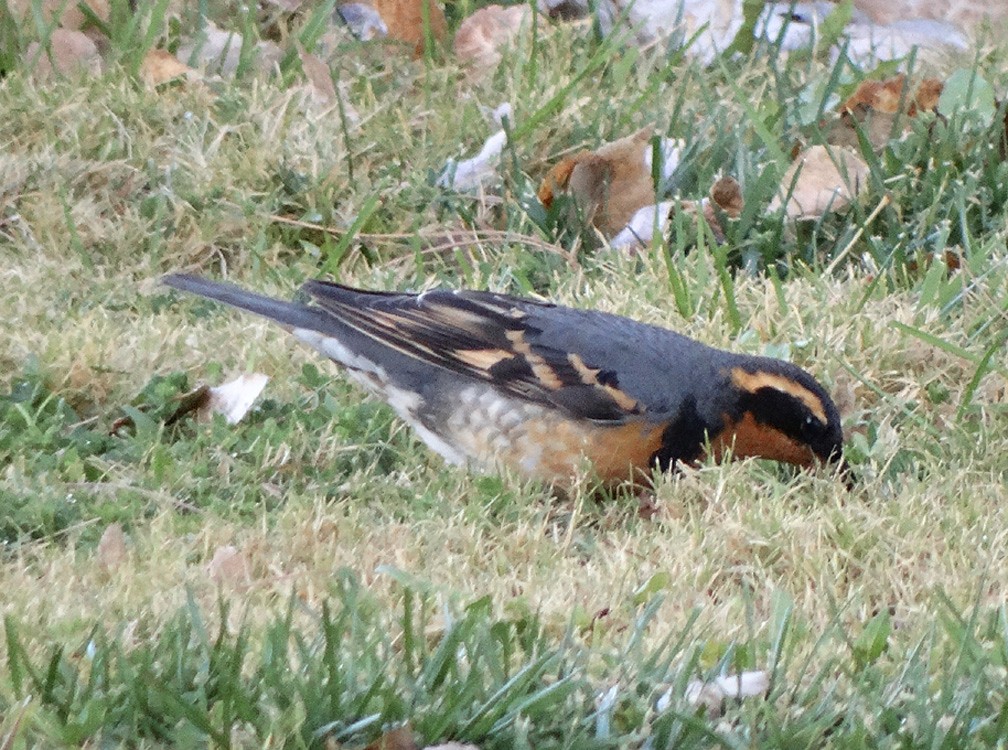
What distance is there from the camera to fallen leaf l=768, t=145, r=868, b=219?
598cm

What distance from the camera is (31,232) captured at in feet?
20.1

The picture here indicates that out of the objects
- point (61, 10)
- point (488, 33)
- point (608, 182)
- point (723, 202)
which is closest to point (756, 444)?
point (723, 202)

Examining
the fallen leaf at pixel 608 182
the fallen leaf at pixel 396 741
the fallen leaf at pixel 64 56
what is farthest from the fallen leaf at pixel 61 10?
the fallen leaf at pixel 396 741

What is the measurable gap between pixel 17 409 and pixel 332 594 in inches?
63.9

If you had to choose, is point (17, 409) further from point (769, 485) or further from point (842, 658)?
point (842, 658)

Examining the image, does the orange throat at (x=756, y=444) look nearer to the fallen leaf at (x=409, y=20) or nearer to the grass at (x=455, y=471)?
the grass at (x=455, y=471)

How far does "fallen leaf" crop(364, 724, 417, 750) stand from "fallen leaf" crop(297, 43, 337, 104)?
4.27 meters

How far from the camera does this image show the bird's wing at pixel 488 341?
15.5ft

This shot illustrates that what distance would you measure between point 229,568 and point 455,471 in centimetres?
95

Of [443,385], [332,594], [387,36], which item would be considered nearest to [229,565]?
[332,594]

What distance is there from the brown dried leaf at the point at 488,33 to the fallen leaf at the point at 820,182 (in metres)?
1.67

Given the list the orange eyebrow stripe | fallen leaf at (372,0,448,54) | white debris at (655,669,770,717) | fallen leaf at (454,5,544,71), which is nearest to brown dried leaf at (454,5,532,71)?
fallen leaf at (454,5,544,71)

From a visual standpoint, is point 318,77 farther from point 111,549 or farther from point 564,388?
point 111,549

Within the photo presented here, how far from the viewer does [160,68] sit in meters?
6.80
